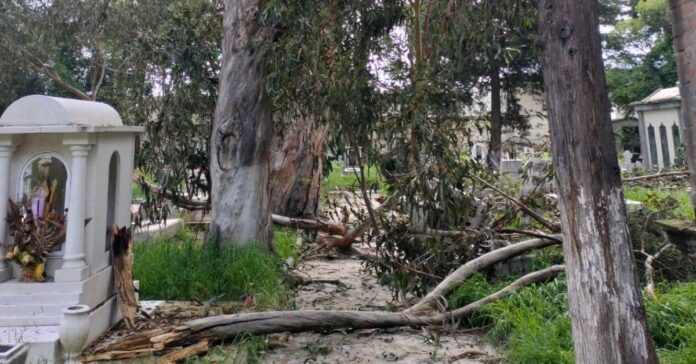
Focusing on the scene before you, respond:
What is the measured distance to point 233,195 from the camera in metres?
6.87

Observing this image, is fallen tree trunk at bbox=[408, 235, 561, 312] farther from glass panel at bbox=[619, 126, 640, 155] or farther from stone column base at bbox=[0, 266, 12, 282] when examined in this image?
glass panel at bbox=[619, 126, 640, 155]

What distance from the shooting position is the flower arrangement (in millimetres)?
4035

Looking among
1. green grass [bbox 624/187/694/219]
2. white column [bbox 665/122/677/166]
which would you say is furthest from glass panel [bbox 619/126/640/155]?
green grass [bbox 624/187/694/219]

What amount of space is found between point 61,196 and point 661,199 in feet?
26.2

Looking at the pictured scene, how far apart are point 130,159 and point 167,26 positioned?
3351mm

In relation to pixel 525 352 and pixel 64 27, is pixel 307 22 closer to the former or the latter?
pixel 525 352

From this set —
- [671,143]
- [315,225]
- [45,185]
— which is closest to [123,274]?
[45,185]

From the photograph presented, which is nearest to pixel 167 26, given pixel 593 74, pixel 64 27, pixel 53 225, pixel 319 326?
pixel 53 225

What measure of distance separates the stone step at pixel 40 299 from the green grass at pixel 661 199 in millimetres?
6346

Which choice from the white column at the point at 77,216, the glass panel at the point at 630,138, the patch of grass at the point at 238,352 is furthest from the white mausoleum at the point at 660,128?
the white column at the point at 77,216

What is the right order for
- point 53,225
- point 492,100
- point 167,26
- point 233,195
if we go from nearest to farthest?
point 53,225 → point 233,195 → point 167,26 → point 492,100

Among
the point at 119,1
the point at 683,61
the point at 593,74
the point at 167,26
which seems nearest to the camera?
the point at 593,74

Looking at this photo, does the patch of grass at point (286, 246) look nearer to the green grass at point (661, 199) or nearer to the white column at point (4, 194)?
the white column at point (4, 194)

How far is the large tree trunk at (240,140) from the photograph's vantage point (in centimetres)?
684
